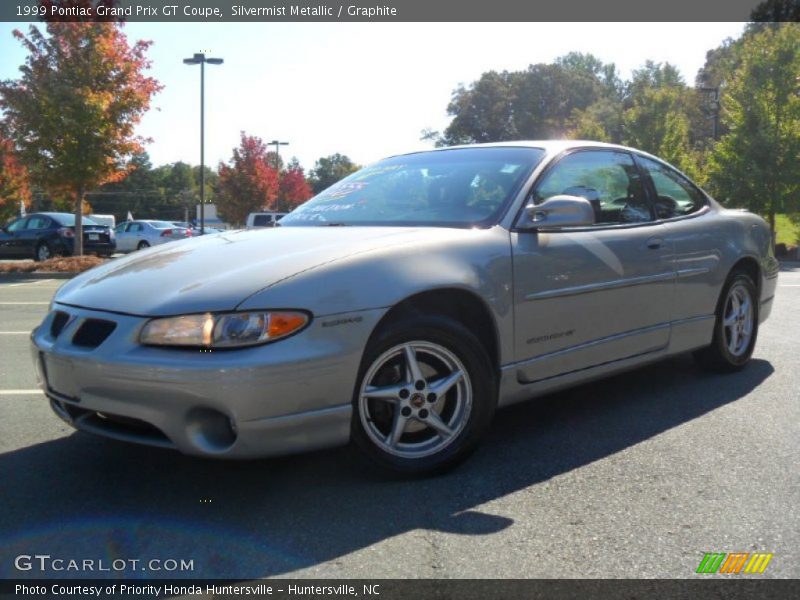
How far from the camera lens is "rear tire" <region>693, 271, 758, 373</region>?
5109mm

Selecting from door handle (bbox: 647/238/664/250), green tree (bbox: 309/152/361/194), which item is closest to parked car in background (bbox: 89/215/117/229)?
door handle (bbox: 647/238/664/250)

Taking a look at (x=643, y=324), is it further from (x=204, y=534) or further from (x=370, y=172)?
(x=204, y=534)

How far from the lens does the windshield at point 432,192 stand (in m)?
3.90

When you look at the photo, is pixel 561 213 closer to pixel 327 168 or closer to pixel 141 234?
pixel 141 234

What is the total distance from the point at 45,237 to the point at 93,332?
68.1 ft

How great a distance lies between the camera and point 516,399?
369 centimetres

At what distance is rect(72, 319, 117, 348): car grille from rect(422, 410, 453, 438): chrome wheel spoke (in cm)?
131

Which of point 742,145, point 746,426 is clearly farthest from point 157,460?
point 742,145

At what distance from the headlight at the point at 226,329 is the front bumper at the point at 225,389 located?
0.04 meters

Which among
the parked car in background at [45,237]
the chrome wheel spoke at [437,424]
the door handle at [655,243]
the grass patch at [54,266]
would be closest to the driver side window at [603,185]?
the door handle at [655,243]

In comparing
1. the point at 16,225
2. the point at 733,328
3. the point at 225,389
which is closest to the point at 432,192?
the point at 225,389

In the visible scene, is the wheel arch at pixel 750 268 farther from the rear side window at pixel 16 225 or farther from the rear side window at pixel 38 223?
the rear side window at pixel 16 225

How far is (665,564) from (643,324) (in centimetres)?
198

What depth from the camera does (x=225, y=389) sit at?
109 inches
